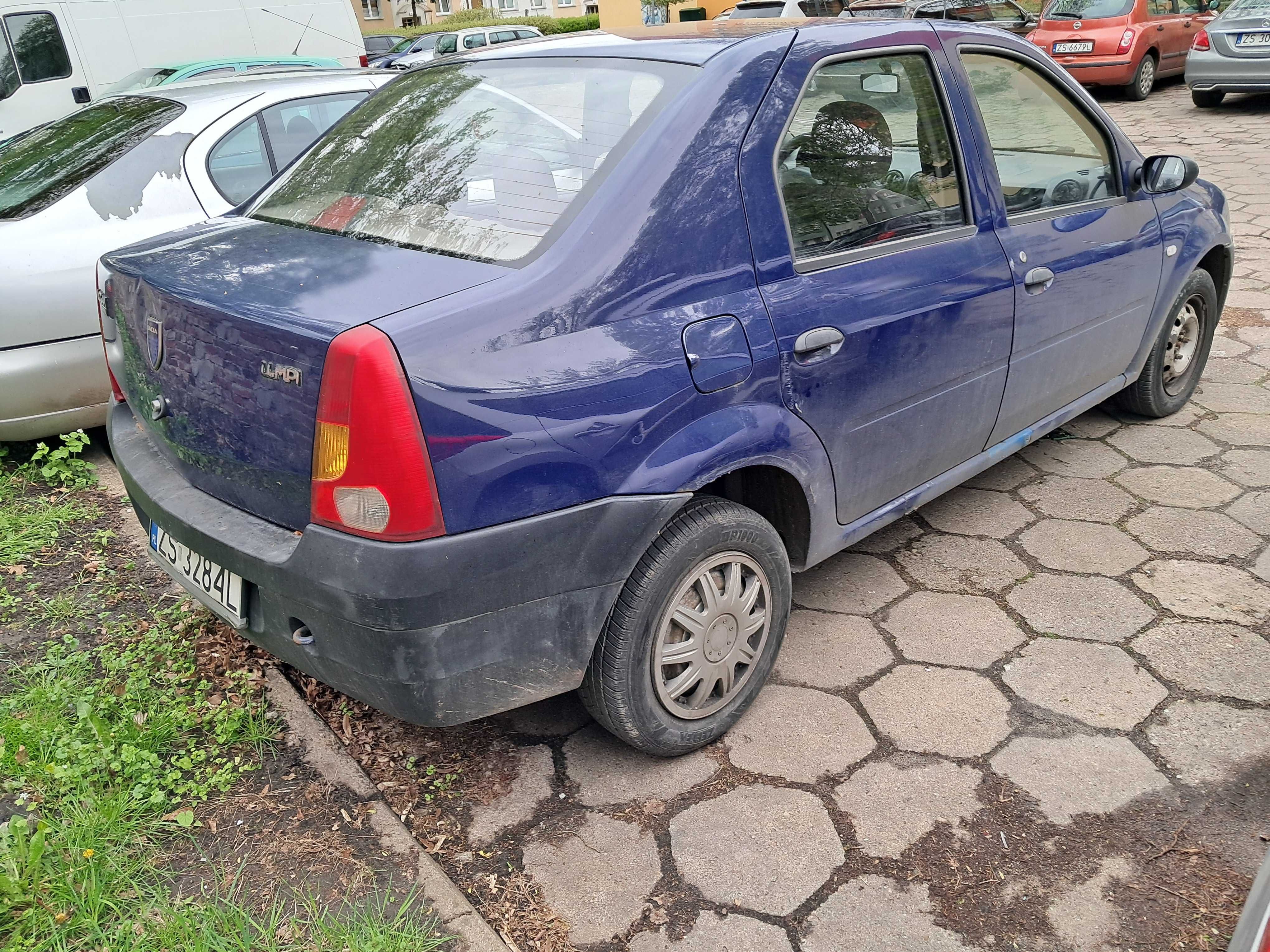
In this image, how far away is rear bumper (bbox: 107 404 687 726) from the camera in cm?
193

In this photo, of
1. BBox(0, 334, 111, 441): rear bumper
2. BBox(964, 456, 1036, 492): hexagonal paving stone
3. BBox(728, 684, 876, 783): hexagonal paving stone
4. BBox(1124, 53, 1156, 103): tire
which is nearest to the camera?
BBox(728, 684, 876, 783): hexagonal paving stone

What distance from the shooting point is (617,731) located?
237 cm

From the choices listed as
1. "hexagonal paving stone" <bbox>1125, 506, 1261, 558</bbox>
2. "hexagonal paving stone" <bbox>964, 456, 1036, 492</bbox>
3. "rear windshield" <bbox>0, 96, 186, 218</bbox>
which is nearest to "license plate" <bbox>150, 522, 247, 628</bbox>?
"rear windshield" <bbox>0, 96, 186, 218</bbox>

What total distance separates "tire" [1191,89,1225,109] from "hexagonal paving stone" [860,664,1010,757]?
12560 mm

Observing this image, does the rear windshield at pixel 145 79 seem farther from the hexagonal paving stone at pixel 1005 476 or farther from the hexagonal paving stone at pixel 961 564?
the hexagonal paving stone at pixel 961 564

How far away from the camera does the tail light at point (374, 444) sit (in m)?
1.85

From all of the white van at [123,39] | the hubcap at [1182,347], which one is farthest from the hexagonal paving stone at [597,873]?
the white van at [123,39]

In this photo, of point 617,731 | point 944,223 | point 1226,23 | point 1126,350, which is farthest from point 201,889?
point 1226,23

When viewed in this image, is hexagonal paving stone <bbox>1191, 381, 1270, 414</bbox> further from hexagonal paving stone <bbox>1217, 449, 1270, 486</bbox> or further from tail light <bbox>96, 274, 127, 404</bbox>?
tail light <bbox>96, 274, 127, 404</bbox>

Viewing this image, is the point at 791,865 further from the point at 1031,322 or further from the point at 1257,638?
the point at 1031,322

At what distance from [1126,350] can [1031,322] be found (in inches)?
36.6

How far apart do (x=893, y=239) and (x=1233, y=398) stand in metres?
2.75

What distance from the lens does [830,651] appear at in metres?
2.96

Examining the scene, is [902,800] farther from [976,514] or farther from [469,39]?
[469,39]
